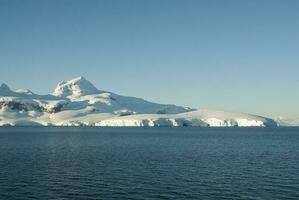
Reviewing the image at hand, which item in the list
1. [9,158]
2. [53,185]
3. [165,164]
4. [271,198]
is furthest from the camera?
[9,158]

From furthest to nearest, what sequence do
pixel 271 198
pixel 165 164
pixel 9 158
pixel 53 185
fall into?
pixel 9 158
pixel 165 164
pixel 53 185
pixel 271 198

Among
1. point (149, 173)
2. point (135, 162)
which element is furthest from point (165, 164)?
point (149, 173)

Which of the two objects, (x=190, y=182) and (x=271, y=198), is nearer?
(x=271, y=198)

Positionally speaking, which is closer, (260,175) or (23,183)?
(23,183)

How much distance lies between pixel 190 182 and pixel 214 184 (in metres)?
4.74

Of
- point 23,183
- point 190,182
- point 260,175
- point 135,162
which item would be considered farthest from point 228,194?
point 135,162

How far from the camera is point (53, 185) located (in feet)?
267

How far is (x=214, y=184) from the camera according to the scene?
271 feet

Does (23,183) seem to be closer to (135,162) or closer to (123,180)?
(123,180)

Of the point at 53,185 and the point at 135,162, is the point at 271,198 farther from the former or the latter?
the point at 135,162

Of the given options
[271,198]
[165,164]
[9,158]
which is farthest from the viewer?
[9,158]

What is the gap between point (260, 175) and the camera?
93.2 meters

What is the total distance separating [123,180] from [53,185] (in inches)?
535

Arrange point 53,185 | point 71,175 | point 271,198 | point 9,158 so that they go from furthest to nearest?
point 9,158, point 71,175, point 53,185, point 271,198
